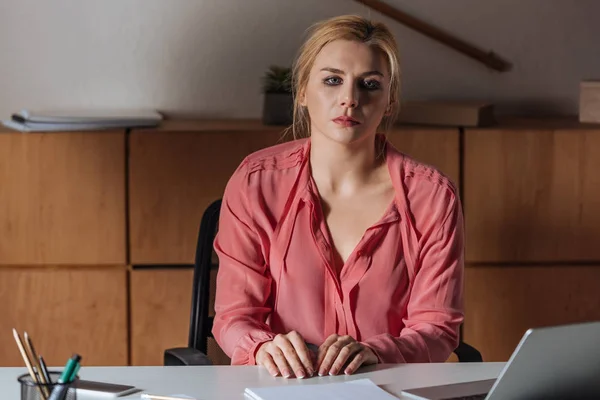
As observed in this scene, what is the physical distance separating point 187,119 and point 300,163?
1.15 metres

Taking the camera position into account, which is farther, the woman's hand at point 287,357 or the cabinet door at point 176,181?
the cabinet door at point 176,181

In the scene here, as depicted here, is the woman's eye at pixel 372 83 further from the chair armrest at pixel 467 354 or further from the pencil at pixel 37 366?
the pencil at pixel 37 366

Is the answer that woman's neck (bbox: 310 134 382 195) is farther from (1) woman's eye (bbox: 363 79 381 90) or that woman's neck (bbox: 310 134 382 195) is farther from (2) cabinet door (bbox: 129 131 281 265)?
(2) cabinet door (bbox: 129 131 281 265)

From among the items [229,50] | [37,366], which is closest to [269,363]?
[37,366]

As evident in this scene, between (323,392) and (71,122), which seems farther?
(71,122)

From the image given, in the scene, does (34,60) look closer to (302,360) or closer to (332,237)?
(332,237)

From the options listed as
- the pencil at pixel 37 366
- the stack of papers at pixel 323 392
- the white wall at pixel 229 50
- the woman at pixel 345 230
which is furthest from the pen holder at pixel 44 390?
the white wall at pixel 229 50

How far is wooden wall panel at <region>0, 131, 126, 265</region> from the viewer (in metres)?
2.92

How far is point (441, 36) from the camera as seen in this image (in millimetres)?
3289

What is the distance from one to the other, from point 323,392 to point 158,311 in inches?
56.5

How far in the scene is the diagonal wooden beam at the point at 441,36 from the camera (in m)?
3.27

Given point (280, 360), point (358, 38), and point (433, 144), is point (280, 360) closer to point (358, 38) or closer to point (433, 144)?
point (358, 38)

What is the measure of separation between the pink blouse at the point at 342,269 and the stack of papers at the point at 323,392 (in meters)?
0.39

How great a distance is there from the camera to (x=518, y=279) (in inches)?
119
